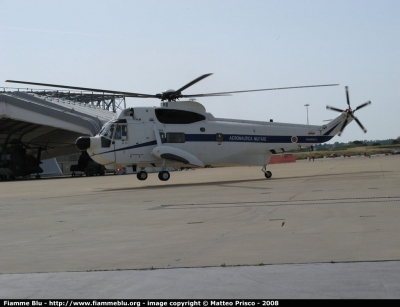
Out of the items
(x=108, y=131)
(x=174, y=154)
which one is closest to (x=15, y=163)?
(x=108, y=131)

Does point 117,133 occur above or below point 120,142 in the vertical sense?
above

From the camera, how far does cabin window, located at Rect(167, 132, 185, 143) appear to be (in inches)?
1150

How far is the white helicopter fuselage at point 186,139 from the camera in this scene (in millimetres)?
28547

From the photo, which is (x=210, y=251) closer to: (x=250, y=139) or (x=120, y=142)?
(x=120, y=142)

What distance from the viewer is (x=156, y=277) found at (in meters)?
7.00

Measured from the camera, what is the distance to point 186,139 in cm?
2945

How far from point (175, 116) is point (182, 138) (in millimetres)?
1159

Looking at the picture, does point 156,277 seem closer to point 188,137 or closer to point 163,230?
point 163,230

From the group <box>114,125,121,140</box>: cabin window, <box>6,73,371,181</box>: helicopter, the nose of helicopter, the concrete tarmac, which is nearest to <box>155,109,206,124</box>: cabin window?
<box>6,73,371,181</box>: helicopter

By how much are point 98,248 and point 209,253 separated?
6.80 ft

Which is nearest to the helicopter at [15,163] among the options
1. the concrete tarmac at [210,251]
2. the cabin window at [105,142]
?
the cabin window at [105,142]

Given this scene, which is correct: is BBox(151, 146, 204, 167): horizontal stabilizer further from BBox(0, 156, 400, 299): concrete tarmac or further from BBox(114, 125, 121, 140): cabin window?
BBox(0, 156, 400, 299): concrete tarmac

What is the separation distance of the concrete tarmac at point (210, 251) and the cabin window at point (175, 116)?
1359cm

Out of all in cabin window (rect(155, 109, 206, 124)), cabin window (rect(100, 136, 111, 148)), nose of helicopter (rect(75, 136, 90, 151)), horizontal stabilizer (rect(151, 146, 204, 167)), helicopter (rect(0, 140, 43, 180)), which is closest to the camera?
nose of helicopter (rect(75, 136, 90, 151))
